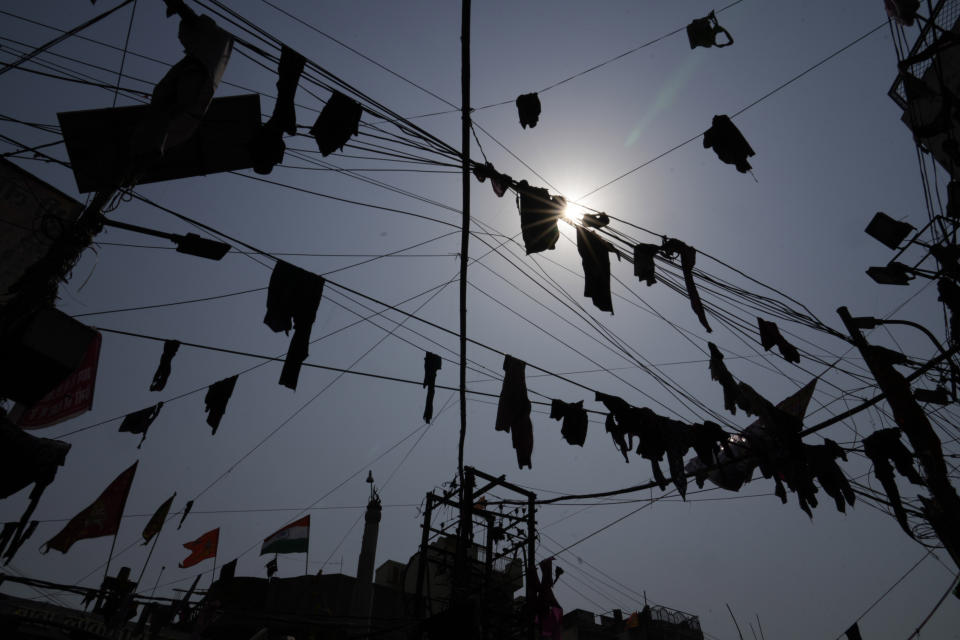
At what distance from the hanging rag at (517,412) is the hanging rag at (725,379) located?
3892 mm

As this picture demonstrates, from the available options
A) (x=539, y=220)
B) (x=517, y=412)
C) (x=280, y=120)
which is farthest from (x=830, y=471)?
(x=280, y=120)

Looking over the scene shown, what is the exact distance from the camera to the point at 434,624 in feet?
31.0

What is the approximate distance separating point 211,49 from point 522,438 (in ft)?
22.9

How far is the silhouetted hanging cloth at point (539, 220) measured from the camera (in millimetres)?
7168

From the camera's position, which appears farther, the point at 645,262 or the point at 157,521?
the point at 157,521

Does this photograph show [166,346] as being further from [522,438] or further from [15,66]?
[522,438]

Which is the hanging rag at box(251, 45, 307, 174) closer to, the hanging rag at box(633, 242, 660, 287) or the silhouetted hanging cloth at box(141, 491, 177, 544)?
the hanging rag at box(633, 242, 660, 287)

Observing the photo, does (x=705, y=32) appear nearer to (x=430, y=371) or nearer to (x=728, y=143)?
(x=728, y=143)

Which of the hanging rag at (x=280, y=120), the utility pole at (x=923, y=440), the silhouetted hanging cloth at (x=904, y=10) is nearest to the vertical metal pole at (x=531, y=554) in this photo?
the utility pole at (x=923, y=440)

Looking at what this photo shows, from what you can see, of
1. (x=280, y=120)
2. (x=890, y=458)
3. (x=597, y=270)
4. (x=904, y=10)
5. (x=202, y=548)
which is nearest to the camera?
(x=280, y=120)

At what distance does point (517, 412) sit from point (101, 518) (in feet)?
35.2

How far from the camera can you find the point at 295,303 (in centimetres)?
709

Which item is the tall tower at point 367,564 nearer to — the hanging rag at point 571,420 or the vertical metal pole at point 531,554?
the vertical metal pole at point 531,554

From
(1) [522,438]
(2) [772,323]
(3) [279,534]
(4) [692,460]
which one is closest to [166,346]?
(1) [522,438]
